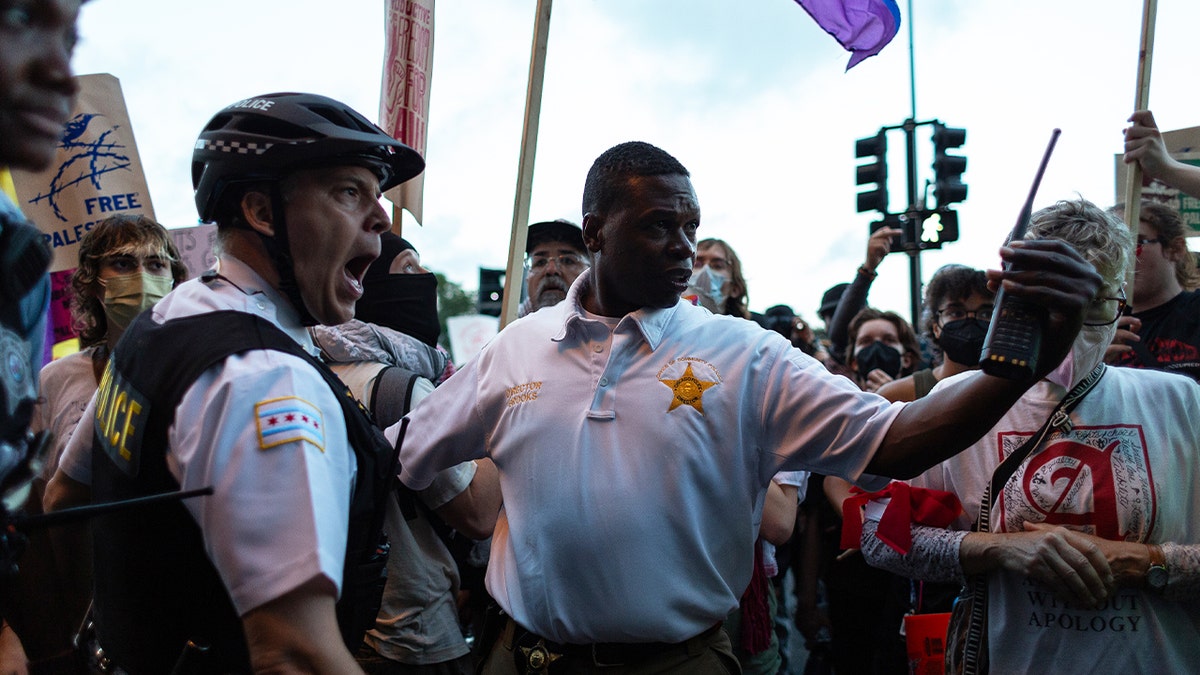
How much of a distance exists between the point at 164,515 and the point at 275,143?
814 mm

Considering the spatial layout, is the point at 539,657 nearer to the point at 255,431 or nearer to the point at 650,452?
the point at 650,452

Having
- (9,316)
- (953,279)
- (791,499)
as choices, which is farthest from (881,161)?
(9,316)

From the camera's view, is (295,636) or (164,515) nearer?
(295,636)

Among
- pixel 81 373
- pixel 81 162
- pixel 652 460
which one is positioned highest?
pixel 81 162

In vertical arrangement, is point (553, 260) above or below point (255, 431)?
above

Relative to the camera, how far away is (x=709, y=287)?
625 centimetres

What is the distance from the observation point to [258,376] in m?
1.75

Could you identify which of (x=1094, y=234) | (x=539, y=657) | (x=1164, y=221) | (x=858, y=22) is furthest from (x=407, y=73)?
(x=1164, y=221)

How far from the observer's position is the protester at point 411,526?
325 cm

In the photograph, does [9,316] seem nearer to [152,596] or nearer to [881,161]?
[152,596]

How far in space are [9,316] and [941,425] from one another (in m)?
2.00

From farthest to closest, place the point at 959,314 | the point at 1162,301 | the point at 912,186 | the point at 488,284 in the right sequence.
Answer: the point at 488,284 → the point at 912,186 → the point at 959,314 → the point at 1162,301

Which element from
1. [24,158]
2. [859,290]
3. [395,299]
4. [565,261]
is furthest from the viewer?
[859,290]

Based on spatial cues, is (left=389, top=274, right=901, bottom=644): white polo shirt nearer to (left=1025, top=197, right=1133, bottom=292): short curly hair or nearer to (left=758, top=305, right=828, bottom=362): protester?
(left=1025, top=197, right=1133, bottom=292): short curly hair
